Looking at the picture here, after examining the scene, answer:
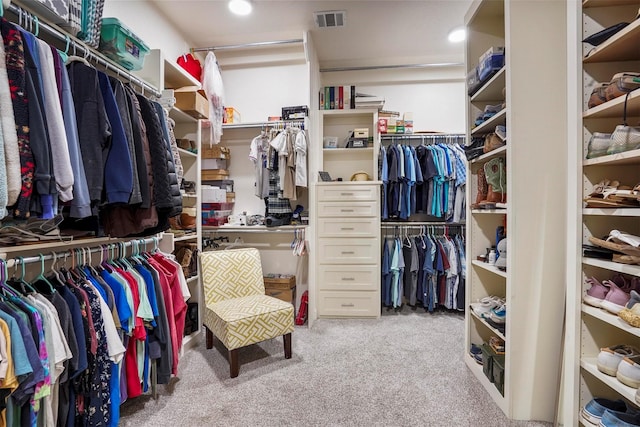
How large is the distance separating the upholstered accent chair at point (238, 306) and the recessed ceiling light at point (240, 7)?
6.75ft

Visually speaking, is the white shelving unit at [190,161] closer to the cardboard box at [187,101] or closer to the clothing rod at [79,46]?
the cardboard box at [187,101]

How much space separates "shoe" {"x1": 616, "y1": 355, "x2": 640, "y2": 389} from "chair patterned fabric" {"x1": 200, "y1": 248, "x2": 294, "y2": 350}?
173 centimetres

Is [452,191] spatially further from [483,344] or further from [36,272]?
[36,272]

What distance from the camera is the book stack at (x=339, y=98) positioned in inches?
131

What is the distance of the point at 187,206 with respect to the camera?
2570 mm

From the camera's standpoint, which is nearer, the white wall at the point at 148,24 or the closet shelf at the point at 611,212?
the closet shelf at the point at 611,212

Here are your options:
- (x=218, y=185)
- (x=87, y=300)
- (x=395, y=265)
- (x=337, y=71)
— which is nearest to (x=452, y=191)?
(x=395, y=265)

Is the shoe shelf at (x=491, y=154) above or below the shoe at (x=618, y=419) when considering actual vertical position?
above

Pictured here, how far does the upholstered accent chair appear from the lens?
2.04 metres

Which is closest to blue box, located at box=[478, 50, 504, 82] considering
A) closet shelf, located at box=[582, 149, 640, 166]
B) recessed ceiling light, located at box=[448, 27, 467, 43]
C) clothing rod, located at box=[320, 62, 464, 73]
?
closet shelf, located at box=[582, 149, 640, 166]

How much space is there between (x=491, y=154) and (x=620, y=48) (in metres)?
0.74

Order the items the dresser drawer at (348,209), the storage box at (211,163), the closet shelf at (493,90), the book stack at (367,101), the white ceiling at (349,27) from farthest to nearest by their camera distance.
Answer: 1. the book stack at (367,101)
2. the storage box at (211,163)
3. the dresser drawer at (348,209)
4. the white ceiling at (349,27)
5. the closet shelf at (493,90)

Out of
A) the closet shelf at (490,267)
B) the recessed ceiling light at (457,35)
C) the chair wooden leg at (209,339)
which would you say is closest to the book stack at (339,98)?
the recessed ceiling light at (457,35)

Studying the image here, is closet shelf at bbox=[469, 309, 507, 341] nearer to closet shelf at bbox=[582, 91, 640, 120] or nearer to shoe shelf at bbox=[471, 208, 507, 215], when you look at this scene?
shoe shelf at bbox=[471, 208, 507, 215]
